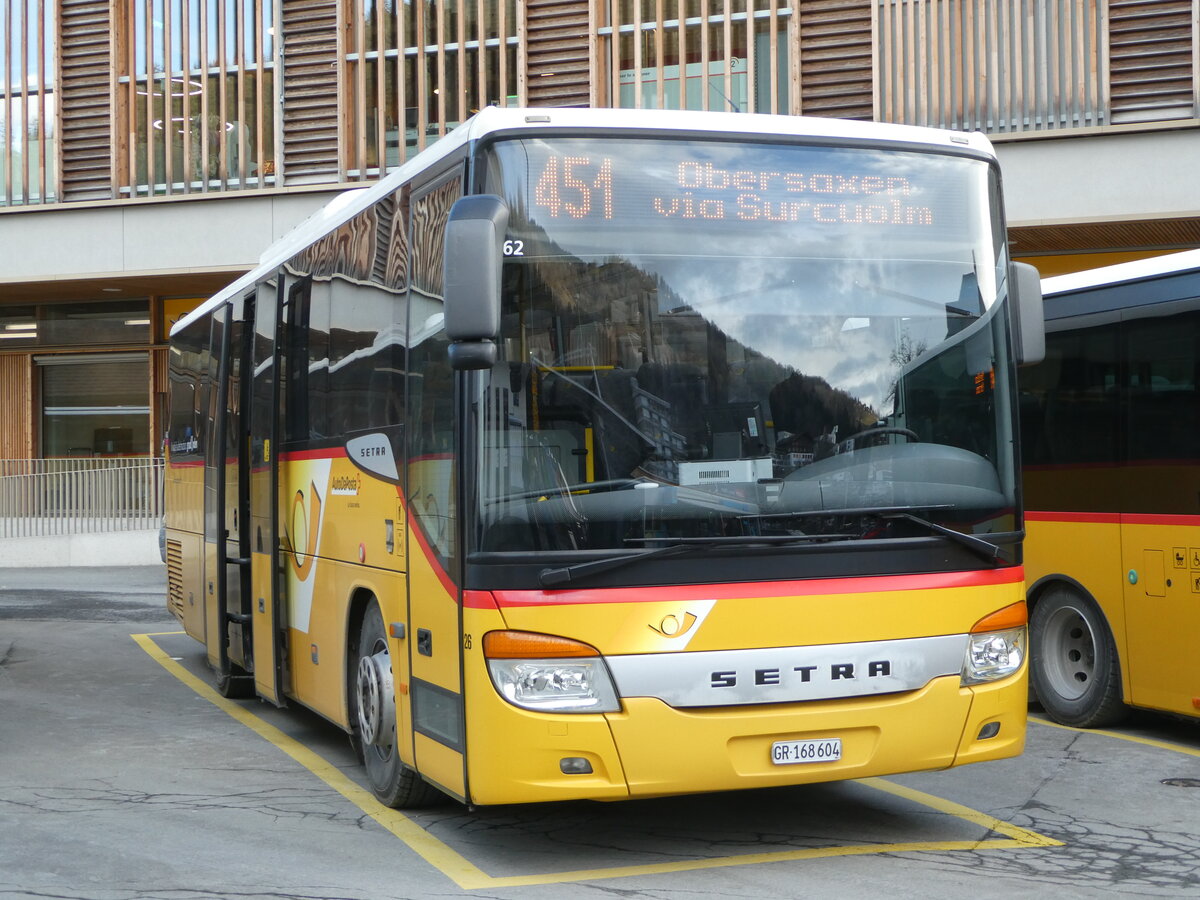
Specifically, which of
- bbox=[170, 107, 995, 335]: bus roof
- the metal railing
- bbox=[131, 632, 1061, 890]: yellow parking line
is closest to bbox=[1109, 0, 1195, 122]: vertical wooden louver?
bbox=[131, 632, 1061, 890]: yellow parking line

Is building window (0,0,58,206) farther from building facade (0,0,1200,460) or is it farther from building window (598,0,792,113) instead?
building window (598,0,792,113)

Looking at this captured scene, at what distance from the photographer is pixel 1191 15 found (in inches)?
755

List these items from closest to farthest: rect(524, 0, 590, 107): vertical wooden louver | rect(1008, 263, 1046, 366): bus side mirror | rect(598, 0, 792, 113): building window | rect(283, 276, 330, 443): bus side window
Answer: rect(1008, 263, 1046, 366): bus side mirror < rect(283, 276, 330, 443): bus side window < rect(598, 0, 792, 113): building window < rect(524, 0, 590, 107): vertical wooden louver

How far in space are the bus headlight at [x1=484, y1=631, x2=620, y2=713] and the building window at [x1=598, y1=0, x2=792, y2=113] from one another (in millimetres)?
17081

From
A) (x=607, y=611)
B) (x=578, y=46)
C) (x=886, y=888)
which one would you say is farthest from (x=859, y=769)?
(x=578, y=46)

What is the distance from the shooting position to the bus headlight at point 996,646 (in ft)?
20.2

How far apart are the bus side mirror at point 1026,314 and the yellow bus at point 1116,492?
2224 mm

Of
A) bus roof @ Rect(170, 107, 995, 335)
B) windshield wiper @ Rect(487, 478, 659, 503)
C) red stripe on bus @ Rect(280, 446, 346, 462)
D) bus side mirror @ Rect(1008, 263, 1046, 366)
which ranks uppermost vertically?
bus roof @ Rect(170, 107, 995, 335)

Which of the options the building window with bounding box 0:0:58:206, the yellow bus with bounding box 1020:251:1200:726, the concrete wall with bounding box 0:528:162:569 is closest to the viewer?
the yellow bus with bounding box 1020:251:1200:726

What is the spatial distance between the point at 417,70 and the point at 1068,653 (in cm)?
1672

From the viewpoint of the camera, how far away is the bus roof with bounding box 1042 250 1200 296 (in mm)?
8445

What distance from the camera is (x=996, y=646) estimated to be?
6.25 meters

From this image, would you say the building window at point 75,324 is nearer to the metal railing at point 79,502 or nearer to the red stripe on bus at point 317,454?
the metal railing at point 79,502

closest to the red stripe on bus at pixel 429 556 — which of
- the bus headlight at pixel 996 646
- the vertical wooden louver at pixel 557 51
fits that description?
the bus headlight at pixel 996 646
